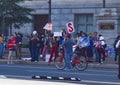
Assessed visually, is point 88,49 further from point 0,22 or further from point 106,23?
point 0,22

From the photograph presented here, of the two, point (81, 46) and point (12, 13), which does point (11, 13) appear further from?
point (81, 46)

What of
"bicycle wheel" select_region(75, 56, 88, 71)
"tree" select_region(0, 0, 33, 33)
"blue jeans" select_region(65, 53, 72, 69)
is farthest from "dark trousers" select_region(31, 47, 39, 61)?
"tree" select_region(0, 0, 33, 33)

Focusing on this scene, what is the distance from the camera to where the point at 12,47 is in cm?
3209

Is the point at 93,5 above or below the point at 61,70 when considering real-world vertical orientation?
above

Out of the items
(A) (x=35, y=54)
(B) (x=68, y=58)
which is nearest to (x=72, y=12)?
(A) (x=35, y=54)

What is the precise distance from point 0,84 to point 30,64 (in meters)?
14.1

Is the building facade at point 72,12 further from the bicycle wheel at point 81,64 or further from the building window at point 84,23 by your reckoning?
the bicycle wheel at point 81,64

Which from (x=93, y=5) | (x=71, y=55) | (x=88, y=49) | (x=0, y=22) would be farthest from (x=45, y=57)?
(x=93, y=5)

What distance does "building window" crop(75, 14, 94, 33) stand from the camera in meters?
51.4

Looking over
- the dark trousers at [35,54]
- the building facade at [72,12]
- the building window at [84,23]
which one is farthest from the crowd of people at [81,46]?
the building window at [84,23]

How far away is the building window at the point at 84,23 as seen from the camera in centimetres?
5144

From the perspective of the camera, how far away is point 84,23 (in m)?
51.6

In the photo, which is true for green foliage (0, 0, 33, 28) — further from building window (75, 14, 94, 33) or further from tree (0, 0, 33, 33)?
building window (75, 14, 94, 33)

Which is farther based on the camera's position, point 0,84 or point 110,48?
point 110,48
